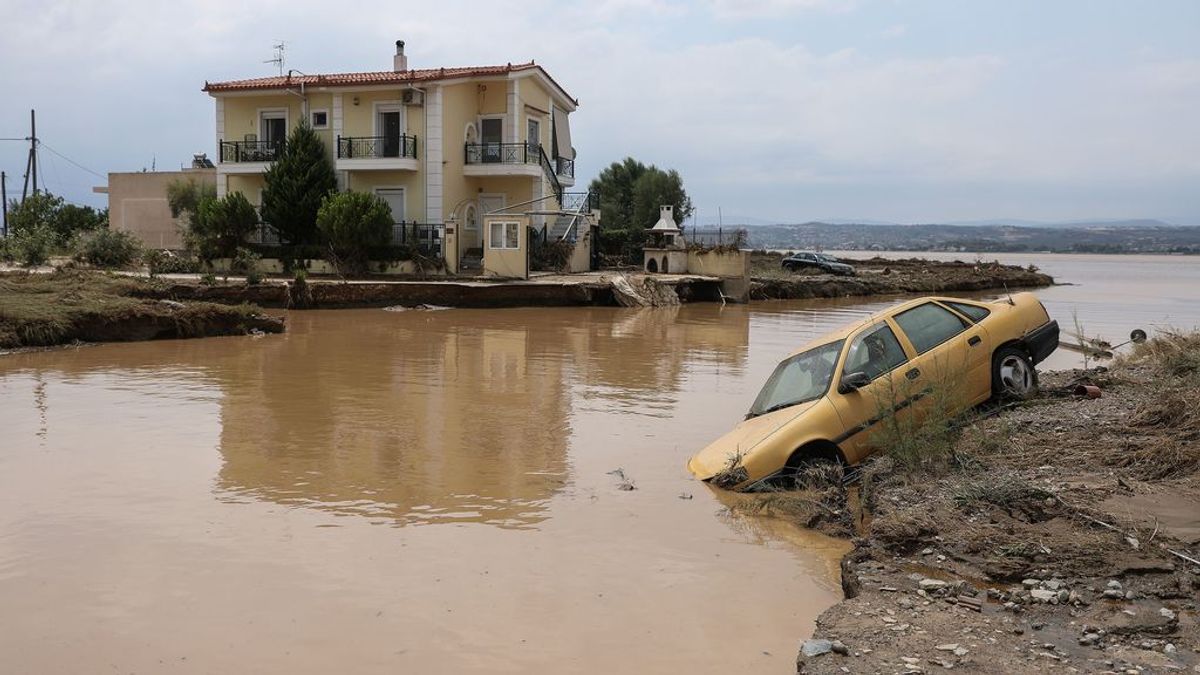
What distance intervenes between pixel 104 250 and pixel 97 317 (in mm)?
14409

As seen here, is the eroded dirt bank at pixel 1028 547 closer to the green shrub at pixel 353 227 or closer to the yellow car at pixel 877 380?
the yellow car at pixel 877 380

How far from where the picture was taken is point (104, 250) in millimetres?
34156

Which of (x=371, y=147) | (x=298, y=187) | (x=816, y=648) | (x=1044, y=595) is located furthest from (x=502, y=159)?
(x=816, y=648)

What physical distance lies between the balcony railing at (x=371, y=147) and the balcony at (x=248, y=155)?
8.64 feet

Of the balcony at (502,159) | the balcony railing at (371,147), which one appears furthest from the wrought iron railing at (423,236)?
the balcony at (502,159)

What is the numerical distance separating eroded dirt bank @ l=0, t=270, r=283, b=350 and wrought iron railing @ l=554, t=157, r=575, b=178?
20570mm

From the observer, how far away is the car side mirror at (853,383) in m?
8.76

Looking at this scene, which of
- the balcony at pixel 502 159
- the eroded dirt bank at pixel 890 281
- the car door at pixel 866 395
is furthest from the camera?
the eroded dirt bank at pixel 890 281

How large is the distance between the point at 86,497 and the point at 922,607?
696 centimetres

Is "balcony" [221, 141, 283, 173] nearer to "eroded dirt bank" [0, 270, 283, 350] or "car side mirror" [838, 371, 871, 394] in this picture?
"eroded dirt bank" [0, 270, 283, 350]

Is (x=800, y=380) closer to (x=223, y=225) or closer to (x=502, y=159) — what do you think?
(x=502, y=159)

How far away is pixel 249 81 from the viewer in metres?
39.3

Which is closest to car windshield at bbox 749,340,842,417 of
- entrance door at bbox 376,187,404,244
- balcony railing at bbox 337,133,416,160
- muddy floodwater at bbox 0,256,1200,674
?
muddy floodwater at bbox 0,256,1200,674

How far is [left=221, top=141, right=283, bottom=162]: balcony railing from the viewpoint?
39281mm
